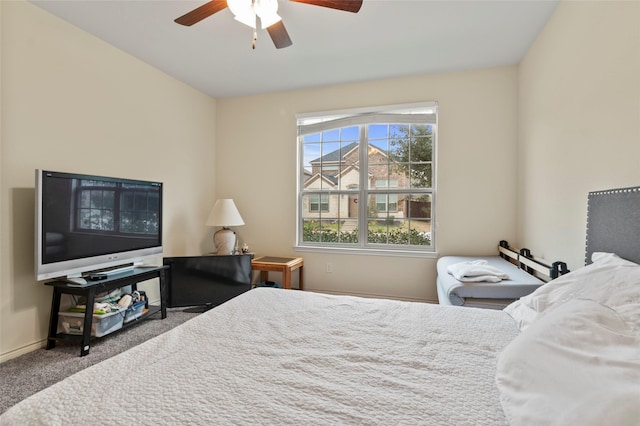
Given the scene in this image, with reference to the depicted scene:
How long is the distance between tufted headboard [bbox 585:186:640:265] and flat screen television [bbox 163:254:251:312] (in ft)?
9.70

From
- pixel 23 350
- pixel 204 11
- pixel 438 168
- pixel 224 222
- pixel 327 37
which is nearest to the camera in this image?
pixel 204 11

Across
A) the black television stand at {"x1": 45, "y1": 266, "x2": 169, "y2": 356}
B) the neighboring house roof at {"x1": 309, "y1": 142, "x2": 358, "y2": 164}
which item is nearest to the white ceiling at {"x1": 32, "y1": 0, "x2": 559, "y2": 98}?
the neighboring house roof at {"x1": 309, "y1": 142, "x2": 358, "y2": 164}

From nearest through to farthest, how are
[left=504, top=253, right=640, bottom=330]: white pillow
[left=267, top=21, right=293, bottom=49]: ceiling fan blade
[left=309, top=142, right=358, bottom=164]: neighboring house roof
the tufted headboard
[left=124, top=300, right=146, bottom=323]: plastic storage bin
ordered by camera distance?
1. [left=504, top=253, right=640, bottom=330]: white pillow
2. the tufted headboard
3. [left=267, top=21, right=293, bottom=49]: ceiling fan blade
4. [left=124, top=300, right=146, bottom=323]: plastic storage bin
5. [left=309, top=142, right=358, bottom=164]: neighboring house roof

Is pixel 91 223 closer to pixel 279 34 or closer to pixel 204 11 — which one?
pixel 204 11

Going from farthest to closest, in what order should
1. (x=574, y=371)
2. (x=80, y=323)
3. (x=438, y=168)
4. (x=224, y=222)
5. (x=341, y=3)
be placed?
(x=224, y=222), (x=438, y=168), (x=80, y=323), (x=341, y=3), (x=574, y=371)

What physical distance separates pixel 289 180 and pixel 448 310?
108 inches

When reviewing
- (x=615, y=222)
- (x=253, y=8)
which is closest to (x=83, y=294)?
(x=253, y=8)

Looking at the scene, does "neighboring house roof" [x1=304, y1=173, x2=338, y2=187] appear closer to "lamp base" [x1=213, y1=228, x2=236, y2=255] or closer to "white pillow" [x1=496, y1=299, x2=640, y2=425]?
"lamp base" [x1=213, y1=228, x2=236, y2=255]

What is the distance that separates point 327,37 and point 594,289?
8.34 feet

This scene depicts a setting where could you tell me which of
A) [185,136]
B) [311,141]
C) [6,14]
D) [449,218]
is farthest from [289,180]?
[6,14]

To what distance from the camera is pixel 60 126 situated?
2477 mm

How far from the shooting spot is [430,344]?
1.20 m

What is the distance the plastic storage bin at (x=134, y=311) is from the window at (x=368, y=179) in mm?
1857

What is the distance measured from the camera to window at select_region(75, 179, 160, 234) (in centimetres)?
244
